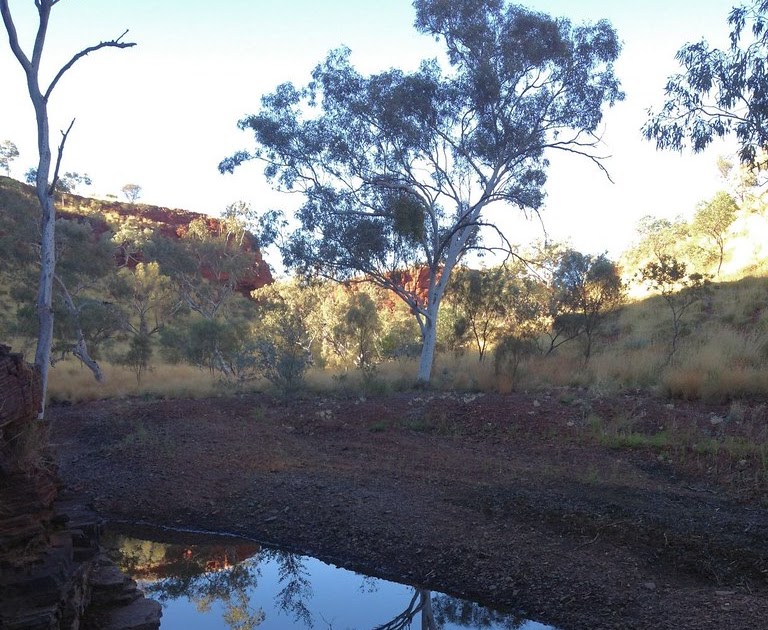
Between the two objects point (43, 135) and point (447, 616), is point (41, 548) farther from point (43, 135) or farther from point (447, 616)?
point (43, 135)

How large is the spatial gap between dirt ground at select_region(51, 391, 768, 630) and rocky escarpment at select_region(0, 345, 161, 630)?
229 centimetres

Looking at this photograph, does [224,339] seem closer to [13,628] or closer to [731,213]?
[13,628]

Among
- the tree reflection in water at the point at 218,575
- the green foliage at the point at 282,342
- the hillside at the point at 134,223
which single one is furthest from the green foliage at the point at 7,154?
the tree reflection in water at the point at 218,575

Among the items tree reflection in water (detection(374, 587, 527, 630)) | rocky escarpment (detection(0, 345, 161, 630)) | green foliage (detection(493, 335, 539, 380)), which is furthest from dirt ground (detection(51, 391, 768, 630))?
rocky escarpment (detection(0, 345, 161, 630))

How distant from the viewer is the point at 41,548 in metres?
4.72

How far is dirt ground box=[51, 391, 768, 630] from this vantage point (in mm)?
5695

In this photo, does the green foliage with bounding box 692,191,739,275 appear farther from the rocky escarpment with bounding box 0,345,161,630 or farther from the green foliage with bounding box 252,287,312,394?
the rocky escarpment with bounding box 0,345,161,630

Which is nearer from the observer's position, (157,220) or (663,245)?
(663,245)

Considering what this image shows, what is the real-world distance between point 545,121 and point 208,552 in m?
12.7

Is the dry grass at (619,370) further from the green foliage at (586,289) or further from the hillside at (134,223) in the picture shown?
the hillside at (134,223)

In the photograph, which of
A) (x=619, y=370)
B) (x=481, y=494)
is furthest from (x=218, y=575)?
(x=619, y=370)

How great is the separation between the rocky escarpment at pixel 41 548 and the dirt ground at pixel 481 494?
2.29 meters

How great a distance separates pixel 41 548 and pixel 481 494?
4685mm

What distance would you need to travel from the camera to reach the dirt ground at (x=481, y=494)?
5.70 metres
